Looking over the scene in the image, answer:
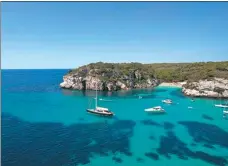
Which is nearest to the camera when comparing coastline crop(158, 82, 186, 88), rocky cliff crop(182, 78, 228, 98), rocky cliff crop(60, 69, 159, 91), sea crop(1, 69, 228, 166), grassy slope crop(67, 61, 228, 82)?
sea crop(1, 69, 228, 166)

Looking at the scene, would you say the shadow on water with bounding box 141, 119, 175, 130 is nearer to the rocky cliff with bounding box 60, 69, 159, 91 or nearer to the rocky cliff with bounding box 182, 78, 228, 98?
the rocky cliff with bounding box 182, 78, 228, 98

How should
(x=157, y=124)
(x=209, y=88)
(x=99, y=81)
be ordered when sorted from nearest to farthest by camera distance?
(x=157, y=124) → (x=209, y=88) → (x=99, y=81)

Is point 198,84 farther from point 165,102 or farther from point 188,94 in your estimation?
point 165,102

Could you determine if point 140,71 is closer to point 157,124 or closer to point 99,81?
point 99,81

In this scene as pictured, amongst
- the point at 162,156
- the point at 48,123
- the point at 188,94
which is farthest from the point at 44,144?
the point at 188,94

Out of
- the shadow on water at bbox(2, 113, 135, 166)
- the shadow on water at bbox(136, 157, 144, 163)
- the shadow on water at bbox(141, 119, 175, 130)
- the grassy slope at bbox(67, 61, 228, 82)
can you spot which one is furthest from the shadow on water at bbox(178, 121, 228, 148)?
the grassy slope at bbox(67, 61, 228, 82)

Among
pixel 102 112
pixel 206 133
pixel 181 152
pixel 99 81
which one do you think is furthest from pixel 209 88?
pixel 181 152
